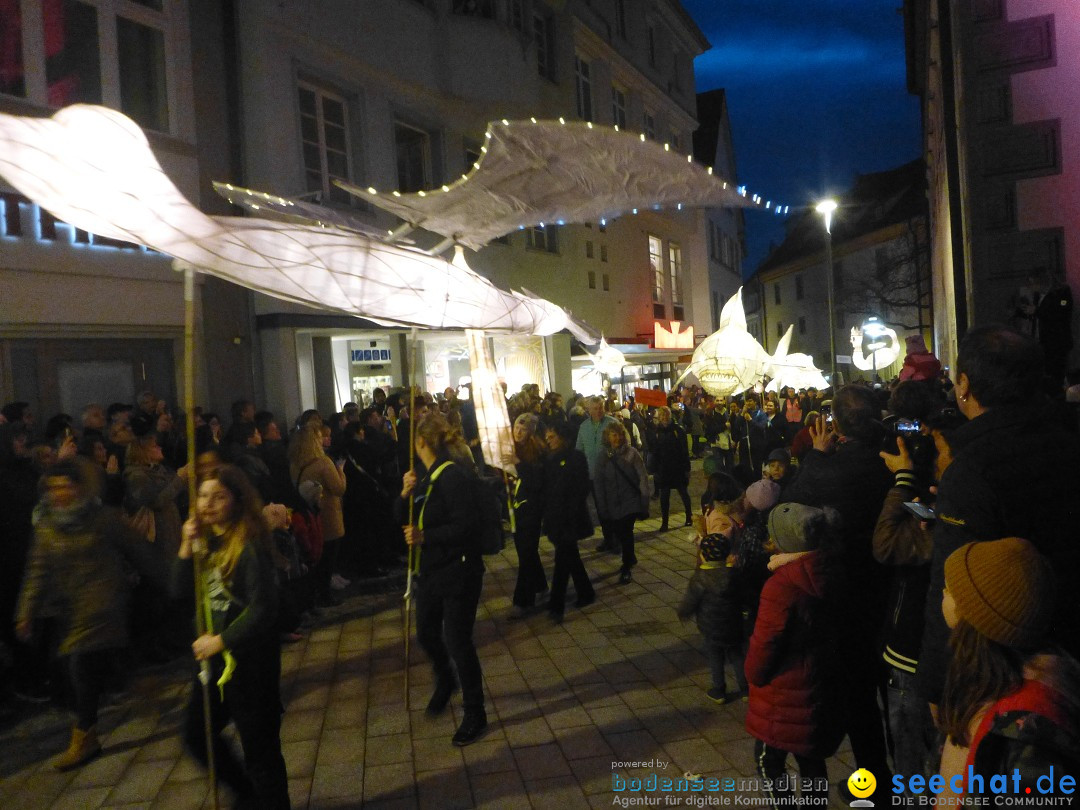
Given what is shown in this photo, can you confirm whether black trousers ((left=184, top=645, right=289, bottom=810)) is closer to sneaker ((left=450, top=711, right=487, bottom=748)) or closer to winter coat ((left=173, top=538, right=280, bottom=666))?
winter coat ((left=173, top=538, right=280, bottom=666))

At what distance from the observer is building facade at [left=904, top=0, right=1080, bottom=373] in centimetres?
693

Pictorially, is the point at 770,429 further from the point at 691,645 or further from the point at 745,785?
the point at 745,785

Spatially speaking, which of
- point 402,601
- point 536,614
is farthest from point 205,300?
point 536,614

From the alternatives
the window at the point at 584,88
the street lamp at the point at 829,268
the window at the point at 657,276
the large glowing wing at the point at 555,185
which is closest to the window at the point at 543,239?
the window at the point at 584,88

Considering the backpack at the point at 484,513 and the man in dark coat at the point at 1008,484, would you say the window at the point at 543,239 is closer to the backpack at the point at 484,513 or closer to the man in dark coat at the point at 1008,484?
the backpack at the point at 484,513

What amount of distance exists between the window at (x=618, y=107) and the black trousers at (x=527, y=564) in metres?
20.6

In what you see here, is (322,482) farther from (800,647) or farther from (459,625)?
(800,647)

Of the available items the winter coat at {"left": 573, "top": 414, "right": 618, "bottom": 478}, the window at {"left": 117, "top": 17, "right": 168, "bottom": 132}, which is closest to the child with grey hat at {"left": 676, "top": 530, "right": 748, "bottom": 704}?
the winter coat at {"left": 573, "top": 414, "right": 618, "bottom": 478}

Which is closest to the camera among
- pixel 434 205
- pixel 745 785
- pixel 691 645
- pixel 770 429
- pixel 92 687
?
pixel 745 785

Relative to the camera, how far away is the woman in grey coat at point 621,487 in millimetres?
8406

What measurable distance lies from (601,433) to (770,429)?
4601 mm

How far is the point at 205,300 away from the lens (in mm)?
11539

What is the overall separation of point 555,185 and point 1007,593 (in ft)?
11.8

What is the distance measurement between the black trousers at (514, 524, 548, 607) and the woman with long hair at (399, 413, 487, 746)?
2203 mm
